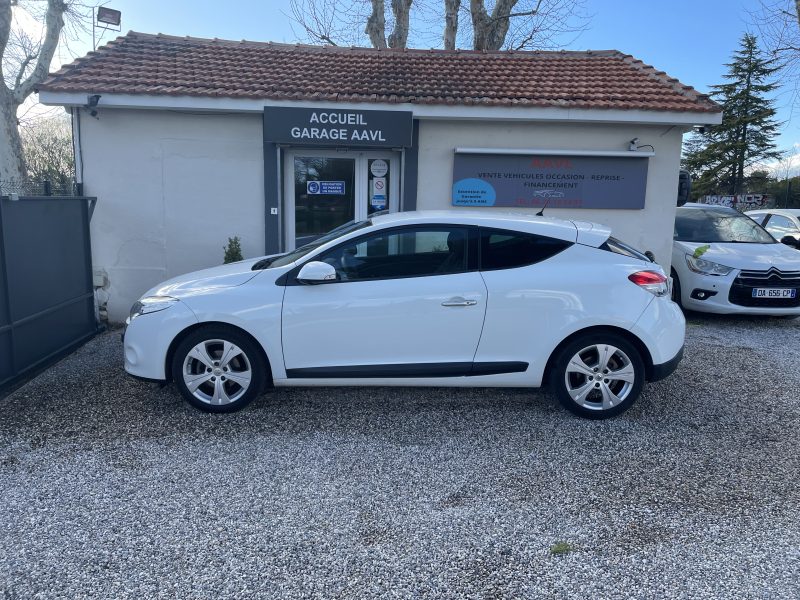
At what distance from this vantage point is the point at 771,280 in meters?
7.73

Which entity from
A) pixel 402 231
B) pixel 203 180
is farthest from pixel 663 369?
pixel 203 180

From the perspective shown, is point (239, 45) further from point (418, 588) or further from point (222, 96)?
point (418, 588)

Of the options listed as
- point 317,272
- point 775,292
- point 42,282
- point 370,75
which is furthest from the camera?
point 370,75

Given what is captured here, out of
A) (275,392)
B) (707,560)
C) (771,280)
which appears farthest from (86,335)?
(771,280)

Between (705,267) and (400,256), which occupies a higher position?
(400,256)

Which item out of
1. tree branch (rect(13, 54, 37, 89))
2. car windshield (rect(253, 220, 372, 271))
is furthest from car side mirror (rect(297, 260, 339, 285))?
tree branch (rect(13, 54, 37, 89))

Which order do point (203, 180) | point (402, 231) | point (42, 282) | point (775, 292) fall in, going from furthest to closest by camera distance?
point (203, 180)
point (775, 292)
point (42, 282)
point (402, 231)

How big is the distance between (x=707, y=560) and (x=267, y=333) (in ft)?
10.1

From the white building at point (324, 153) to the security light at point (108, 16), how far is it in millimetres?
1904

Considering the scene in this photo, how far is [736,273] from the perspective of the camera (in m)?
7.81

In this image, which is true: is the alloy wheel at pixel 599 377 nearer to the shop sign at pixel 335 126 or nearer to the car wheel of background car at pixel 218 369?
the car wheel of background car at pixel 218 369

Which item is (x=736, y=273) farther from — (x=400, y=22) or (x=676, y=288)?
(x=400, y=22)

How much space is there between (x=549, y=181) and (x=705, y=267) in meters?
2.46

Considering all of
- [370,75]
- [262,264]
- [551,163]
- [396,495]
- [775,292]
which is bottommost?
[396,495]
